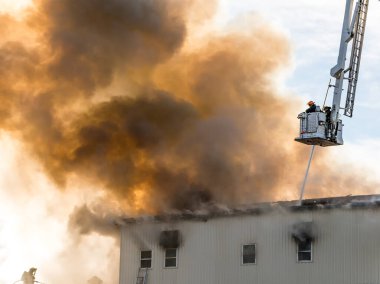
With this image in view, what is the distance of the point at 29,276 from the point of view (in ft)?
236

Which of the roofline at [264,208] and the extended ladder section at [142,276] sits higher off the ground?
the roofline at [264,208]

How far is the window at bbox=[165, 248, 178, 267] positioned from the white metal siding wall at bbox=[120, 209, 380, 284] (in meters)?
0.26

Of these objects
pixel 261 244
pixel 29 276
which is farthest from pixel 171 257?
pixel 29 276

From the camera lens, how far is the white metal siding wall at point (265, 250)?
3581 centimetres

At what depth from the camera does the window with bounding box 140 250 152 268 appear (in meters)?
44.1

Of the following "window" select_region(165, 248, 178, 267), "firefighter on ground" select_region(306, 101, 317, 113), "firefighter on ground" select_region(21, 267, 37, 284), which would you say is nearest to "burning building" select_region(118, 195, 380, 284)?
"window" select_region(165, 248, 178, 267)

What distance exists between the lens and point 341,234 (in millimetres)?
36531

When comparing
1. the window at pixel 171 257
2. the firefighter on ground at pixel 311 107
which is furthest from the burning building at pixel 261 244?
the firefighter on ground at pixel 311 107

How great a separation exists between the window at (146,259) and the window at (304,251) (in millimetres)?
9102

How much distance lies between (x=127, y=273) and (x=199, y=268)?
4831 mm

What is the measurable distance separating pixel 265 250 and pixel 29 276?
3715 centimetres

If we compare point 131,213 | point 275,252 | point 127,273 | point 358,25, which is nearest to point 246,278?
point 275,252

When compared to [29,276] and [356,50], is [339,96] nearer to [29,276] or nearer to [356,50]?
[356,50]

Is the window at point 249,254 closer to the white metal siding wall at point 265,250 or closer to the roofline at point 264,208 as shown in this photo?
the white metal siding wall at point 265,250
